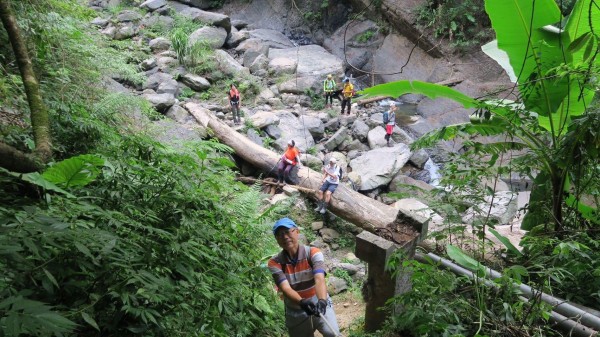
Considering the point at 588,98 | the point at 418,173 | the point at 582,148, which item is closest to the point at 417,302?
the point at 582,148

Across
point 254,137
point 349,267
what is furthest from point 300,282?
point 254,137

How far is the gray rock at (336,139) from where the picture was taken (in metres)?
11.5

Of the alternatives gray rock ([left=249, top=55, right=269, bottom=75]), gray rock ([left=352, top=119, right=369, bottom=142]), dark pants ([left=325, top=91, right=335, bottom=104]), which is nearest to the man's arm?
gray rock ([left=352, top=119, right=369, bottom=142])

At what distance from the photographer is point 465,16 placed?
49.8 ft

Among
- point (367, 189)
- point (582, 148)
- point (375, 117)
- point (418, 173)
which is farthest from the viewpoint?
point (375, 117)

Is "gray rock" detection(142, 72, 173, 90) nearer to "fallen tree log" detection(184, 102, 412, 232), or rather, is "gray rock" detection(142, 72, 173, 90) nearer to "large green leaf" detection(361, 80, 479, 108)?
"fallen tree log" detection(184, 102, 412, 232)

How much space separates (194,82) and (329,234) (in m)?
7.82

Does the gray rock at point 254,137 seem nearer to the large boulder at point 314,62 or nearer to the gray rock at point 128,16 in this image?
the large boulder at point 314,62

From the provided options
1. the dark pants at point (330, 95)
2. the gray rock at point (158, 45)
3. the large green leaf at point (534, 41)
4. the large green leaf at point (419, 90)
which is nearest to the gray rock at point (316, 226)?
the large green leaf at point (419, 90)

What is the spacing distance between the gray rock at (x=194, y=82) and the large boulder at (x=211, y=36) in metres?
2.31

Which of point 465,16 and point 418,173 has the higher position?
point 465,16

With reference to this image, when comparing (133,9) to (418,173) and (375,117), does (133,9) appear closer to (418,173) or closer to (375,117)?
(375,117)

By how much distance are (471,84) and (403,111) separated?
264 cm

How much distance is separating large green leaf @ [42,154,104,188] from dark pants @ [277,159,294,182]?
6380mm
